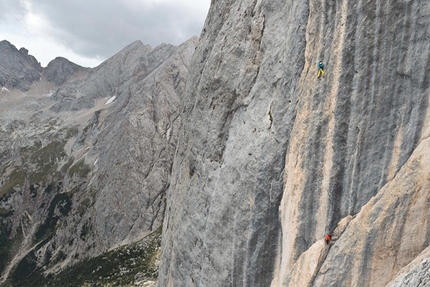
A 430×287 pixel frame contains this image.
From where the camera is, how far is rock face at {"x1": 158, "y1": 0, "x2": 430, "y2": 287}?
14.8 meters

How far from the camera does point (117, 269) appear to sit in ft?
253

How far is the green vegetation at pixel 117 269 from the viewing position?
71381 mm

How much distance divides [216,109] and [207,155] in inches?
161

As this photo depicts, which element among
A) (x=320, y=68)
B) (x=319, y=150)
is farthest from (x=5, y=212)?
(x=320, y=68)

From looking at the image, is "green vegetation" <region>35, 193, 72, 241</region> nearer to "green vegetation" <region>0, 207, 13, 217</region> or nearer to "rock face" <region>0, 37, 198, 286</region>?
"rock face" <region>0, 37, 198, 286</region>

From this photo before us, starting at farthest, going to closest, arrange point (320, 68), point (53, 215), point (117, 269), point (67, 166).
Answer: point (67, 166) → point (53, 215) → point (117, 269) → point (320, 68)

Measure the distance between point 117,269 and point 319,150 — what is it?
72710 mm

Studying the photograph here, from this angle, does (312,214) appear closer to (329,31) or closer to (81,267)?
(329,31)

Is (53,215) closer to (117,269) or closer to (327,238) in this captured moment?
(117,269)

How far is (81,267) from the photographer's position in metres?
93.1

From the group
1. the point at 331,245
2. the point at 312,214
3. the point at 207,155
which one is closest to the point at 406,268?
the point at 331,245

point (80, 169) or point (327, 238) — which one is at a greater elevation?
point (80, 169)

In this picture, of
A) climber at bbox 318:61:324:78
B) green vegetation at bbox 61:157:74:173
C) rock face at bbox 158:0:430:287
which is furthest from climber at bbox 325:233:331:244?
green vegetation at bbox 61:157:74:173

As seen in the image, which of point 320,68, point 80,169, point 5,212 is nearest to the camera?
point 320,68
